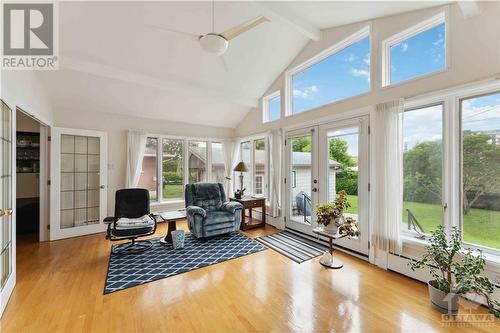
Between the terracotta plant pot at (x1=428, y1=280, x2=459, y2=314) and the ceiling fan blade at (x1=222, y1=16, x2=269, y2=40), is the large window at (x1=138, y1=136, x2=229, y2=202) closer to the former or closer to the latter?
the ceiling fan blade at (x1=222, y1=16, x2=269, y2=40)

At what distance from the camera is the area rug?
10.8ft

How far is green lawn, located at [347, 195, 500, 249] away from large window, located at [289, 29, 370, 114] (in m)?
1.85

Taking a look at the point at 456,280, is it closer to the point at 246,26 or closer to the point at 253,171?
the point at 246,26

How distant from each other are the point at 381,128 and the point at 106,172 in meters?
5.01

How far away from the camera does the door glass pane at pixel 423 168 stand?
255 cm

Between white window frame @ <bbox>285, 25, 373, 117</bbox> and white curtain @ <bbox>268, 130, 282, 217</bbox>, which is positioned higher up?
white window frame @ <bbox>285, 25, 373, 117</bbox>

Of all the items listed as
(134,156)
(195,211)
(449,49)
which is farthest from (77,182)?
(449,49)

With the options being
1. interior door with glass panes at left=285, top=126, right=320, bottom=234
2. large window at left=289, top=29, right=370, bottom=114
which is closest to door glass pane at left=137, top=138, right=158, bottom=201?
interior door with glass panes at left=285, top=126, right=320, bottom=234

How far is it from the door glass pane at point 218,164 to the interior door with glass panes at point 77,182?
8.51 feet

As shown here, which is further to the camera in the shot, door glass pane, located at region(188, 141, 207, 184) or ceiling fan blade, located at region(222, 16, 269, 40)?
door glass pane, located at region(188, 141, 207, 184)

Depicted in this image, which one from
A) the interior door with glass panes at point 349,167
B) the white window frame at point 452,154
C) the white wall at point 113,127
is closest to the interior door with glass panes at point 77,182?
the white wall at point 113,127

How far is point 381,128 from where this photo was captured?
285cm

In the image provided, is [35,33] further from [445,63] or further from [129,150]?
[445,63]

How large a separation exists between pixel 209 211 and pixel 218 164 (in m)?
2.22
